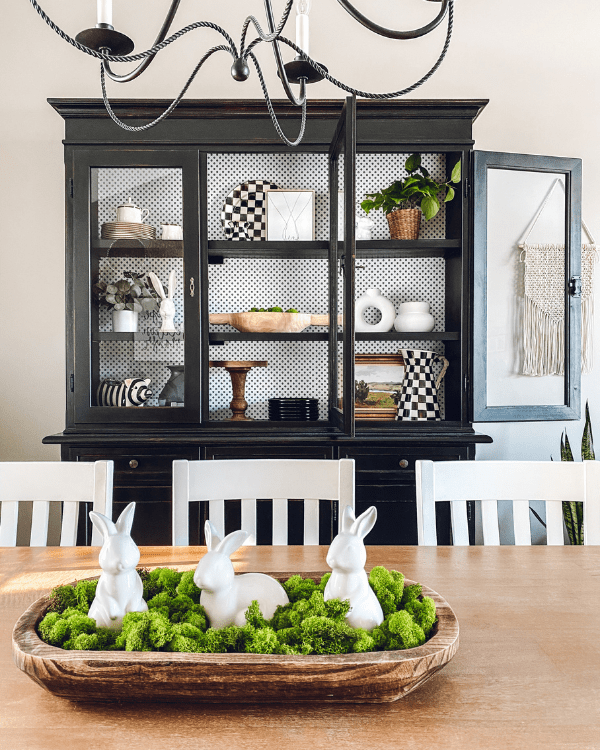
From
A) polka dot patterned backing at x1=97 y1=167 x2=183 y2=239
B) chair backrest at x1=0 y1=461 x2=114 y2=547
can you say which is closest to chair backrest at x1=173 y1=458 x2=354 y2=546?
chair backrest at x1=0 y1=461 x2=114 y2=547

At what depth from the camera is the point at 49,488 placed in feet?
4.41

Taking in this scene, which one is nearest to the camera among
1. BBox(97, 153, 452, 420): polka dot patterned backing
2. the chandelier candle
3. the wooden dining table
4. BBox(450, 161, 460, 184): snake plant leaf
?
the wooden dining table

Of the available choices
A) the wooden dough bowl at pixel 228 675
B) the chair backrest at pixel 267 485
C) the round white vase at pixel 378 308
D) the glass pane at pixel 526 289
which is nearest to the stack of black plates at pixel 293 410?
the round white vase at pixel 378 308

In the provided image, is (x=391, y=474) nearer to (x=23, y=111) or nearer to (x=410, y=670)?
(x=410, y=670)

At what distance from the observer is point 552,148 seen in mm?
2672

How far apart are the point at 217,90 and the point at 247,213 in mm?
631

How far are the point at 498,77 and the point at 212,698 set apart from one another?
283cm

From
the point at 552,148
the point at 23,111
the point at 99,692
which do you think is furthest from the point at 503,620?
the point at 23,111

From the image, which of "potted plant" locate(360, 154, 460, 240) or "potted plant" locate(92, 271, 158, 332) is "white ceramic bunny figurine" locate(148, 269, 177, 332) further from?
"potted plant" locate(360, 154, 460, 240)

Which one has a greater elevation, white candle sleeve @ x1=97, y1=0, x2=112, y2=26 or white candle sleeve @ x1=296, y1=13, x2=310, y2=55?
white candle sleeve @ x1=296, y1=13, x2=310, y2=55

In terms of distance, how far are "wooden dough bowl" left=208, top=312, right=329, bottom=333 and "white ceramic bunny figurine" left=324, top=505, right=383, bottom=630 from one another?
65.9 inches

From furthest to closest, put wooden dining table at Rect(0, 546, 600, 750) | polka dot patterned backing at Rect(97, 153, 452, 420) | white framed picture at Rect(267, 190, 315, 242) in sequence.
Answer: polka dot patterned backing at Rect(97, 153, 452, 420) → white framed picture at Rect(267, 190, 315, 242) → wooden dining table at Rect(0, 546, 600, 750)

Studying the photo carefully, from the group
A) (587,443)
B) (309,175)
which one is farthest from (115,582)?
(587,443)

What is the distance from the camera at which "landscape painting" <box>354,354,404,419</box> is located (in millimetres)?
2414
